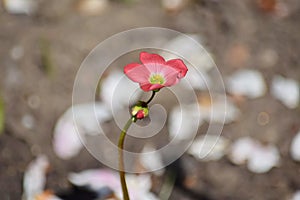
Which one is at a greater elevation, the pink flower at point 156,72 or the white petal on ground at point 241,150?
the white petal on ground at point 241,150

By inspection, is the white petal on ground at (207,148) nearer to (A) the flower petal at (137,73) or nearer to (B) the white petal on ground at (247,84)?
(B) the white petal on ground at (247,84)

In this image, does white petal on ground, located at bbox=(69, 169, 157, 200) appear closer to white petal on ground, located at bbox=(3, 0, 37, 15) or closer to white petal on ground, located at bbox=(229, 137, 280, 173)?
white petal on ground, located at bbox=(229, 137, 280, 173)

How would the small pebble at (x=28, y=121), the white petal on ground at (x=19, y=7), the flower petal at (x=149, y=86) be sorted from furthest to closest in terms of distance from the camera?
the white petal on ground at (x=19, y=7), the small pebble at (x=28, y=121), the flower petal at (x=149, y=86)

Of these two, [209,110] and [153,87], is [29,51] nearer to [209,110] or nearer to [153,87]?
[209,110]

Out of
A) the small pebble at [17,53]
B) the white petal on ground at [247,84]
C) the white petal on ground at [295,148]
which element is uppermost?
the small pebble at [17,53]

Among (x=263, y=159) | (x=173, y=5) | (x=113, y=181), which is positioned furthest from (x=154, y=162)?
(x=173, y=5)

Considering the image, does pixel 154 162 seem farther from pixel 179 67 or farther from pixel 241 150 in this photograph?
pixel 179 67

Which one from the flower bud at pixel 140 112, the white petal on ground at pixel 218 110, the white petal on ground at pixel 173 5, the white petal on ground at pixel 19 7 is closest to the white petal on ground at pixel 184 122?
the white petal on ground at pixel 218 110
